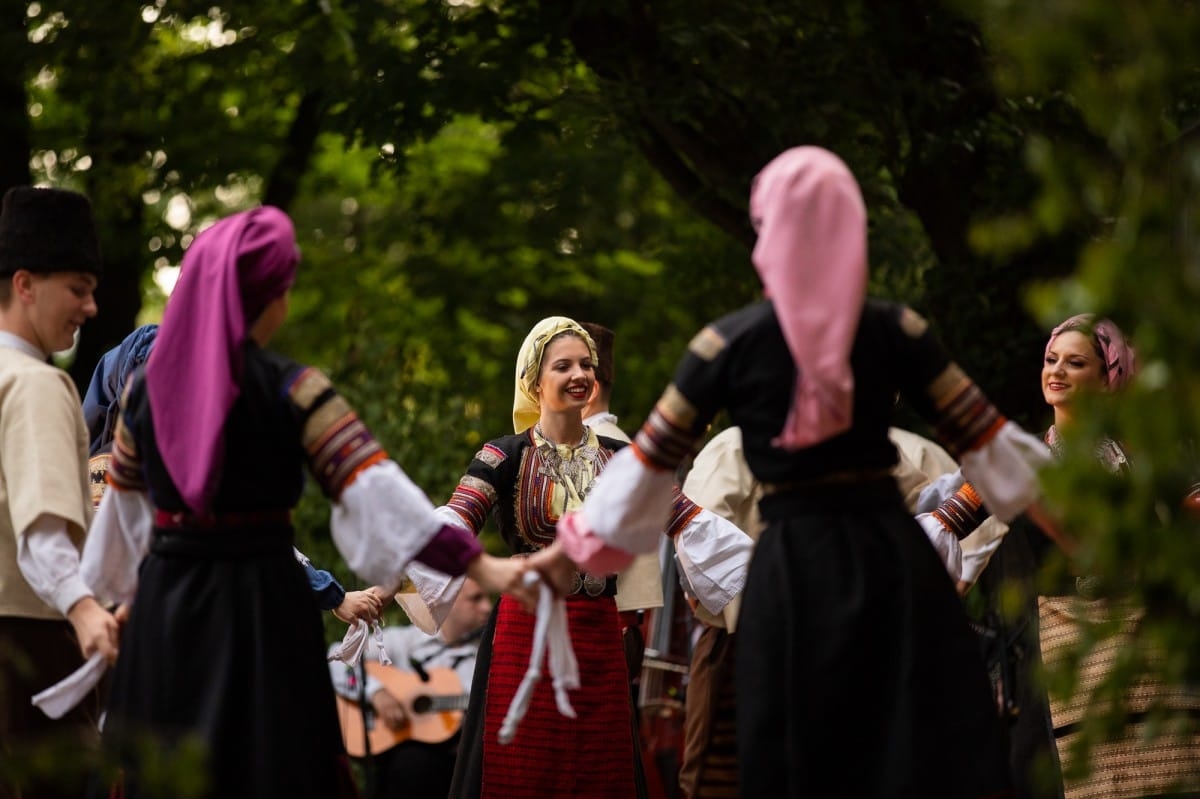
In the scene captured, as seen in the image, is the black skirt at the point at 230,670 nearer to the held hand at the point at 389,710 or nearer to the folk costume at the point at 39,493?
the folk costume at the point at 39,493

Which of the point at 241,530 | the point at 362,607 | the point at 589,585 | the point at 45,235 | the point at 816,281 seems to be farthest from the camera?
the point at 589,585

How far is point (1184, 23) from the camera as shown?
2902mm

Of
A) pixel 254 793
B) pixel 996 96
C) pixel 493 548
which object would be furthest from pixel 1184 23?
pixel 493 548

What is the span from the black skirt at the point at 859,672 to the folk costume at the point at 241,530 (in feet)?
2.72

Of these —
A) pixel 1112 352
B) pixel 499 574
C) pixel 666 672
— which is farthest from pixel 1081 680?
pixel 666 672

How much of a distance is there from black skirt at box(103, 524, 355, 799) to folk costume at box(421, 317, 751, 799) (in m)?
1.45

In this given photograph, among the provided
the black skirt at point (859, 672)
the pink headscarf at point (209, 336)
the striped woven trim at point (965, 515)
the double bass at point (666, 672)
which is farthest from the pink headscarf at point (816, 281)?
the double bass at point (666, 672)

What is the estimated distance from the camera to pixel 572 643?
583 centimetres

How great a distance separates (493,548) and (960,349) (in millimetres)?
3671

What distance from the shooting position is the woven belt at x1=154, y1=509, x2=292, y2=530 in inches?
169

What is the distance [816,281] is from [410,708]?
19.4 ft

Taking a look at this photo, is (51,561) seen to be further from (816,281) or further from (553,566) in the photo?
(816,281)

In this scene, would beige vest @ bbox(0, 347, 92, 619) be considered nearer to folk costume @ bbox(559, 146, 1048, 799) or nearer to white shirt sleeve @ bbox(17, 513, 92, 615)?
white shirt sleeve @ bbox(17, 513, 92, 615)

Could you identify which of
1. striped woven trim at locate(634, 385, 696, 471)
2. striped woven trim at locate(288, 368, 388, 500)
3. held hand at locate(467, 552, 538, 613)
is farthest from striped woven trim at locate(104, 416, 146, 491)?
striped woven trim at locate(634, 385, 696, 471)
